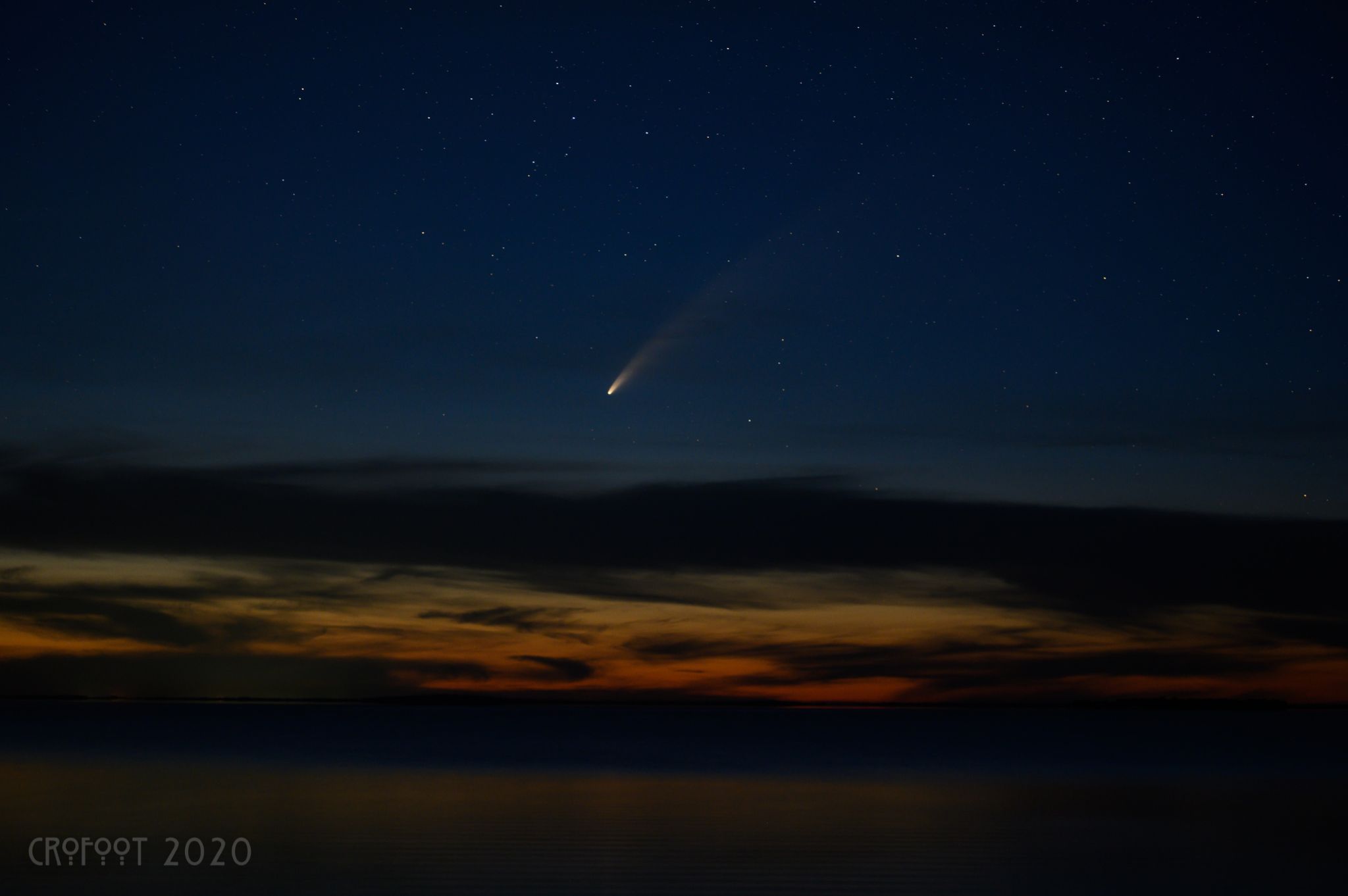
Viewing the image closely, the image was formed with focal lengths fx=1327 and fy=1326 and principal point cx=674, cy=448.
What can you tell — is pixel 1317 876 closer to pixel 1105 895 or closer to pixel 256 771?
pixel 1105 895

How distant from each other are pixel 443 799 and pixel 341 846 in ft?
23.2

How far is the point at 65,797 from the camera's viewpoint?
877 inches

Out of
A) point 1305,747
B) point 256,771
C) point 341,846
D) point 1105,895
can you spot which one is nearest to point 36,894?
point 341,846

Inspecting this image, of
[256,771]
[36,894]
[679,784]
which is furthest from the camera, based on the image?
[256,771]

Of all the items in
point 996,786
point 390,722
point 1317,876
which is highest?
point 1317,876

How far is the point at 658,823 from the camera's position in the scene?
1920 cm

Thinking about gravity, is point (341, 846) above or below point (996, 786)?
above

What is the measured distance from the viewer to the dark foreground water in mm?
13906

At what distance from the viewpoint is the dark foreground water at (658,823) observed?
13906mm

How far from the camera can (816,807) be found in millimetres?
22312

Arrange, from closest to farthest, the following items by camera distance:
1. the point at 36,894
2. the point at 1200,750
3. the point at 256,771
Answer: the point at 36,894
the point at 256,771
the point at 1200,750

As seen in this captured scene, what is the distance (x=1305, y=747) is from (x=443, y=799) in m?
48.1

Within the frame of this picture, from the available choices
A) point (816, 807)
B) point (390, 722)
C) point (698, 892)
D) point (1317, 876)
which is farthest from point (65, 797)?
point (390, 722)

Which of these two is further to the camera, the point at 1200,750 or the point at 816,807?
the point at 1200,750
